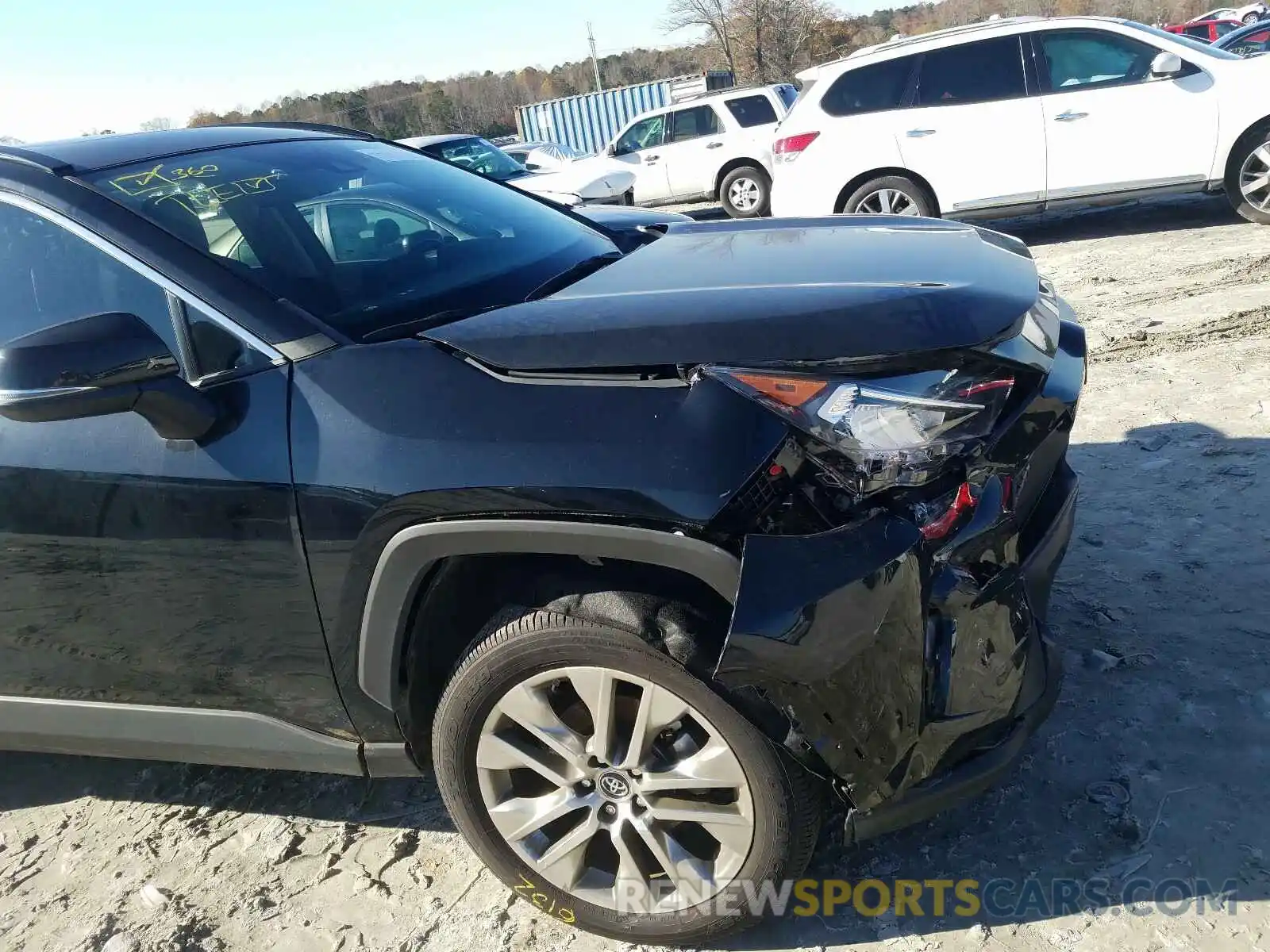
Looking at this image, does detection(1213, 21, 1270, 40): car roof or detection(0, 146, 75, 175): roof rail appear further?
detection(1213, 21, 1270, 40): car roof

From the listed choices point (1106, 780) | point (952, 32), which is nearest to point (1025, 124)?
point (952, 32)

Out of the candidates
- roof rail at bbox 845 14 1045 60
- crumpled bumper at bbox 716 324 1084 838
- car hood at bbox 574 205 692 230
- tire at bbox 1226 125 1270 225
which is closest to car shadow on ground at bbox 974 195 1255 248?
tire at bbox 1226 125 1270 225

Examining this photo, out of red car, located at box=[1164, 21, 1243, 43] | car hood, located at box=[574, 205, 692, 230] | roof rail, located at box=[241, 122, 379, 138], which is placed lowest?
car hood, located at box=[574, 205, 692, 230]

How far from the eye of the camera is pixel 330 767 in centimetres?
223

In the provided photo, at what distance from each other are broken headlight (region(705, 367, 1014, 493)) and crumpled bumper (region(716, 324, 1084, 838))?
10cm

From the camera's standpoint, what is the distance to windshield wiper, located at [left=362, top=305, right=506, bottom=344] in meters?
2.16

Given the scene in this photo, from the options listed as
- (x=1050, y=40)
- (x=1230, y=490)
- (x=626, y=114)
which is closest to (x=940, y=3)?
(x=626, y=114)

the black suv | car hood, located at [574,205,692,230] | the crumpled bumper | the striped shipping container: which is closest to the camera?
the crumpled bumper

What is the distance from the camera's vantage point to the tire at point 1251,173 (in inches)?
285

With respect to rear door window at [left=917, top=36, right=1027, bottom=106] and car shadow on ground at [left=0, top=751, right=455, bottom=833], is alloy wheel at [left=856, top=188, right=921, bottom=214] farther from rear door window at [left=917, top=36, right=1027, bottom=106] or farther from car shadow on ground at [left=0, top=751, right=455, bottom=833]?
car shadow on ground at [left=0, top=751, right=455, bottom=833]

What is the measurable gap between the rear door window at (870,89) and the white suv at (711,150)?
4.09m

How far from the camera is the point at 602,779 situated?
79.8 inches

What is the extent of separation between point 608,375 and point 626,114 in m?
34.1

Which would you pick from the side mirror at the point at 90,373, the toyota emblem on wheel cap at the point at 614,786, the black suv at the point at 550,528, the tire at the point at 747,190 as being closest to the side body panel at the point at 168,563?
the black suv at the point at 550,528
